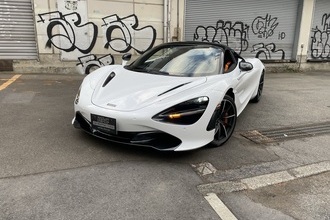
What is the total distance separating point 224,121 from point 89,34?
20.8 ft

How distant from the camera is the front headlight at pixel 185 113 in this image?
3.22m

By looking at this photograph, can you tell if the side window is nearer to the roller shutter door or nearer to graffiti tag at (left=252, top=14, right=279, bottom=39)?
the roller shutter door


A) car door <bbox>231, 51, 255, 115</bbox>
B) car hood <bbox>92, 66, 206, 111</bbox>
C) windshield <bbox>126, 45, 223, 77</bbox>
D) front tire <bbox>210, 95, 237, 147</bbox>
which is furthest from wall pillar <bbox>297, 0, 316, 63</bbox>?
car hood <bbox>92, 66, 206, 111</bbox>

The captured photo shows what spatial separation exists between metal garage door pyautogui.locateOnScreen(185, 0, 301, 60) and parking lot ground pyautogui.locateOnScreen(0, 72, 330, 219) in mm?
6251

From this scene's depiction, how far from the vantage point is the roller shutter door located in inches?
327

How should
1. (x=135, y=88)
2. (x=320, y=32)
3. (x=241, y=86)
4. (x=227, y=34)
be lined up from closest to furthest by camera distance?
(x=135, y=88) < (x=241, y=86) < (x=227, y=34) < (x=320, y=32)

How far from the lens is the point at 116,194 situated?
8.93ft

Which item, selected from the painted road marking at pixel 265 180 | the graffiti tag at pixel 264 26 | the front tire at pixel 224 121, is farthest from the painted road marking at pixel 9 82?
the graffiti tag at pixel 264 26

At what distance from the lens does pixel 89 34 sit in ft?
29.6

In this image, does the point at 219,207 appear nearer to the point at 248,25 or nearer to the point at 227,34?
the point at 227,34

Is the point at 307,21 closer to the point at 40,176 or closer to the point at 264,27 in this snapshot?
the point at 264,27

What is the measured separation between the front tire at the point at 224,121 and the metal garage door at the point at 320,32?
10394 mm

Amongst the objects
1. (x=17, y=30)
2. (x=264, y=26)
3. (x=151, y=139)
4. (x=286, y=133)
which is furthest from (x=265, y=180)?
(x=264, y=26)

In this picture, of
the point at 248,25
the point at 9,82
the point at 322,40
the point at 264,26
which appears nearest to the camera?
the point at 9,82
